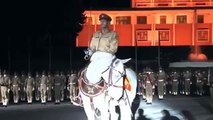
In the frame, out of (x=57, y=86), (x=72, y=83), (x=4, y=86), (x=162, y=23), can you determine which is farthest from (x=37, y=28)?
(x=4, y=86)

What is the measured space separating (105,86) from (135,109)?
699 cm

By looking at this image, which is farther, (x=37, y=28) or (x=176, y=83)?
(x=37, y=28)

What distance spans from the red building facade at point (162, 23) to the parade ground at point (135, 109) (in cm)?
2265

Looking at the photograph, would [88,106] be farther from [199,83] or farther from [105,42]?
[199,83]

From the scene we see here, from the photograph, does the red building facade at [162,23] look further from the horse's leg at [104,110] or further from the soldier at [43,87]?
the horse's leg at [104,110]

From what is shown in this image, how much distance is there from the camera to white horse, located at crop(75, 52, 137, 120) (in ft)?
28.9

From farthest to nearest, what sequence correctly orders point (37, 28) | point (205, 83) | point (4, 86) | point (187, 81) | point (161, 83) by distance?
point (37, 28) → point (205, 83) → point (187, 81) → point (161, 83) → point (4, 86)

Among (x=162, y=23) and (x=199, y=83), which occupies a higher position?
(x=162, y=23)

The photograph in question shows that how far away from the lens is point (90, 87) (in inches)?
352

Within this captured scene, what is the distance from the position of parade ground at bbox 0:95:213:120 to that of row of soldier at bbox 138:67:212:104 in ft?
1.76

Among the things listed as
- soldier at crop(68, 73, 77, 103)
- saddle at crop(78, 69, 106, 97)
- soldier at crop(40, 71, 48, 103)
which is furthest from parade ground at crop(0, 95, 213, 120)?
saddle at crop(78, 69, 106, 97)

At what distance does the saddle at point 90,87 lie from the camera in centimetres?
888

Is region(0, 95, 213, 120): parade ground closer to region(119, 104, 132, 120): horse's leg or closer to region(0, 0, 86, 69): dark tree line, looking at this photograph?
region(119, 104, 132, 120): horse's leg

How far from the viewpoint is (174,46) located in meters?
40.9
